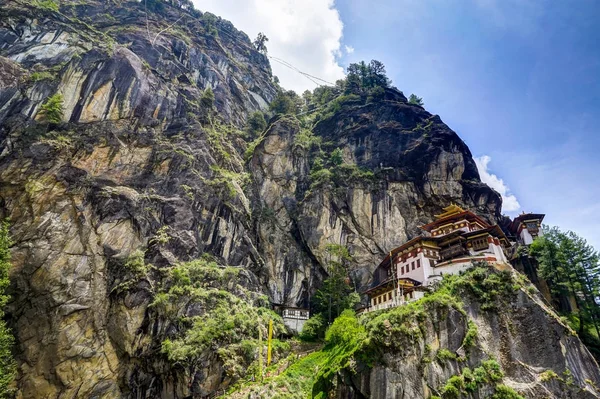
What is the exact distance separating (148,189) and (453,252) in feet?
113

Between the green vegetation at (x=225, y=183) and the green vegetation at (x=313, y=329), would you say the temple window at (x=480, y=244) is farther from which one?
the green vegetation at (x=225, y=183)

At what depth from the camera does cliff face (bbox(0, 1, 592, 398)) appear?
2927 cm

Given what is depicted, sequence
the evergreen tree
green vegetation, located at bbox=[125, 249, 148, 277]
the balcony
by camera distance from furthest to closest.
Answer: the evergreen tree → the balcony → green vegetation, located at bbox=[125, 249, 148, 277]

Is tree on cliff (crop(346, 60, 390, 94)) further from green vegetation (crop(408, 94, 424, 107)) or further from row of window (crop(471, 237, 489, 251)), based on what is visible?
row of window (crop(471, 237, 489, 251))

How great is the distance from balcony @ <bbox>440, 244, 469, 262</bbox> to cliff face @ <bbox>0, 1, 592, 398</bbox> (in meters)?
9.75

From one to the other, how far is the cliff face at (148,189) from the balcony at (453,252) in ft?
32.0

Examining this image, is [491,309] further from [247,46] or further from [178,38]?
[247,46]

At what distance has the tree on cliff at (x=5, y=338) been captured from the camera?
2480cm

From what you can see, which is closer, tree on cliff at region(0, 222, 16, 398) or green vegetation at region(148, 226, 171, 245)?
tree on cliff at region(0, 222, 16, 398)

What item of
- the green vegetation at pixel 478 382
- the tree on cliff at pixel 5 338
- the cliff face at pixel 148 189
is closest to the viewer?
the green vegetation at pixel 478 382

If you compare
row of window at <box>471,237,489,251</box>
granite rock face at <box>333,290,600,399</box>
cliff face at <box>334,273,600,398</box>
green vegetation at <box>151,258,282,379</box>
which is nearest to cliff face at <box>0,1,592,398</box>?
green vegetation at <box>151,258,282,379</box>

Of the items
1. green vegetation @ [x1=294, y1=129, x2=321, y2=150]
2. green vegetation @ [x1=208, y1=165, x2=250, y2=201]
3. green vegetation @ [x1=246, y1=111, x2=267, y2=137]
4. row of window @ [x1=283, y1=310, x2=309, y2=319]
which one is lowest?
row of window @ [x1=283, y1=310, x2=309, y2=319]

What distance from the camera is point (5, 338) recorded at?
2530 centimetres

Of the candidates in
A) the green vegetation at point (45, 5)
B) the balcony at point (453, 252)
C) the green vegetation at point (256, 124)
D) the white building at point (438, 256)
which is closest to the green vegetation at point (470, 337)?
the white building at point (438, 256)
